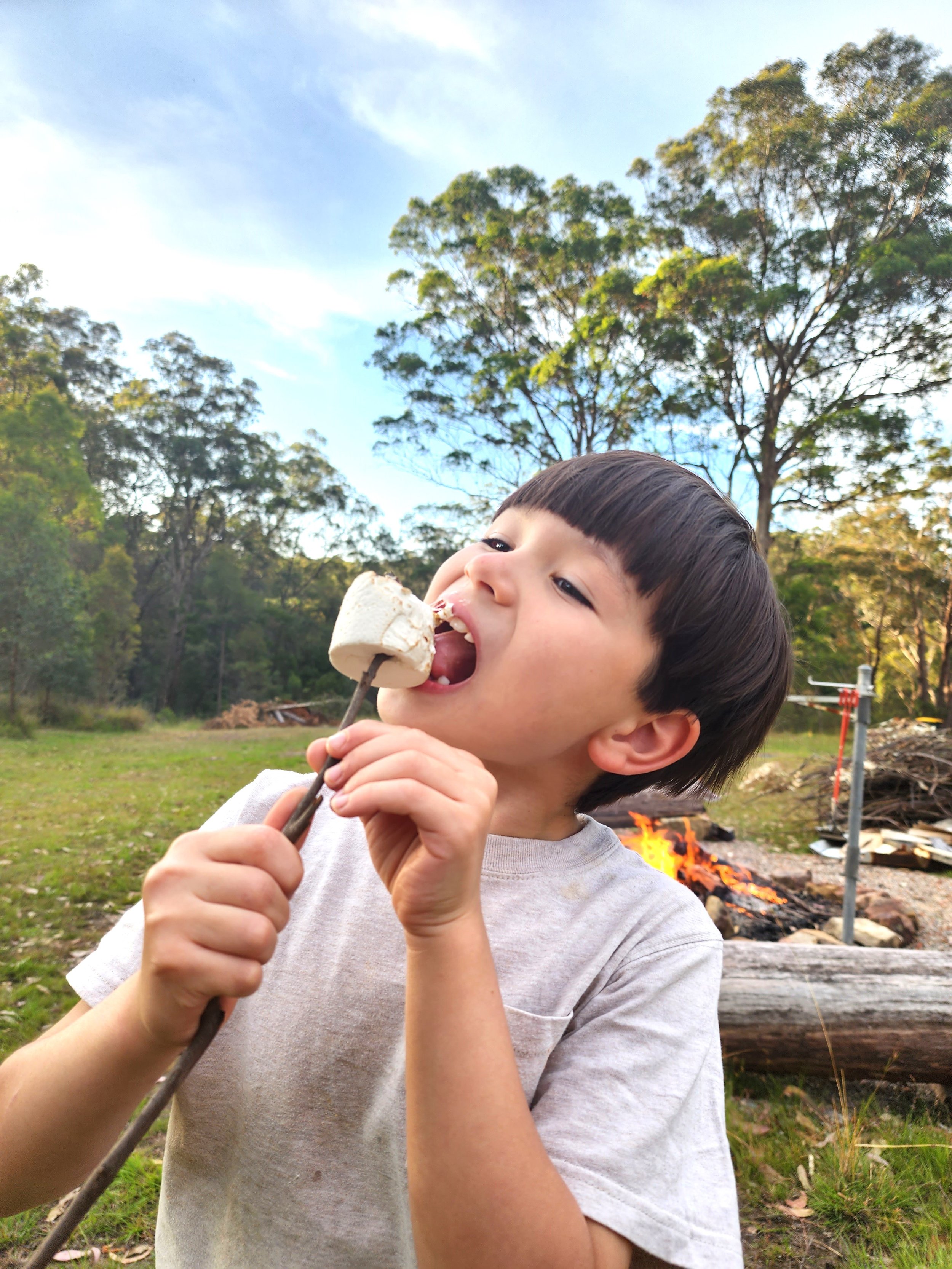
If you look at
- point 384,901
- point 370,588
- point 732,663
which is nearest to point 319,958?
point 384,901

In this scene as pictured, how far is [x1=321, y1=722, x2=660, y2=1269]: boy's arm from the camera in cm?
85

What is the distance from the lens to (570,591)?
125 centimetres

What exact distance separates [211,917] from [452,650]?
0.59 metres

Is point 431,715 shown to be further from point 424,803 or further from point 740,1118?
point 740,1118

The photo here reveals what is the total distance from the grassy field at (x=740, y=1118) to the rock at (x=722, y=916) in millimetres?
1347

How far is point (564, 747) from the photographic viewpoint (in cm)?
129

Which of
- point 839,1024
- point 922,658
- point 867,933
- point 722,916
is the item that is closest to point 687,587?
point 839,1024

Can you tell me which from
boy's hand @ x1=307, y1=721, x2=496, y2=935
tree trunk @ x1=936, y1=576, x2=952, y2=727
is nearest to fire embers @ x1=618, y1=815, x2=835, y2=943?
boy's hand @ x1=307, y1=721, x2=496, y2=935

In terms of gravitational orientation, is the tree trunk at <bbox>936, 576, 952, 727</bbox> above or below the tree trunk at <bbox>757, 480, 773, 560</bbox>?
below

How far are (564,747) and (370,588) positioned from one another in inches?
17.5

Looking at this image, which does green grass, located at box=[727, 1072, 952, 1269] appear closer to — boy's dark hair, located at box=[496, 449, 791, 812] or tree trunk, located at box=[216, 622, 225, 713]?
boy's dark hair, located at box=[496, 449, 791, 812]

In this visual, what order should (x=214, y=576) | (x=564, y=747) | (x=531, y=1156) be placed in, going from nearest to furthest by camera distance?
(x=531, y=1156) < (x=564, y=747) < (x=214, y=576)

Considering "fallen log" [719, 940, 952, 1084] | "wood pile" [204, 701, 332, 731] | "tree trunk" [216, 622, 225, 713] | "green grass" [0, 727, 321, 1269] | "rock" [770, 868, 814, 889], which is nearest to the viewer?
"green grass" [0, 727, 321, 1269]

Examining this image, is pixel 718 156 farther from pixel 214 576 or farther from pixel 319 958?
pixel 214 576
